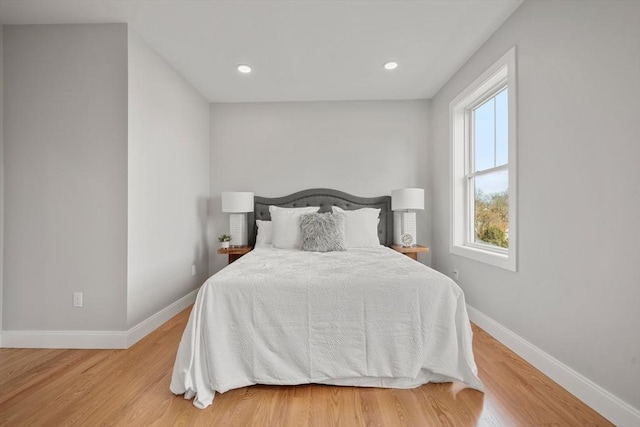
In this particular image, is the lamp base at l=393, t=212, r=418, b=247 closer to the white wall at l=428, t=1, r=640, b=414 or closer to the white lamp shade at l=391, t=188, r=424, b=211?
the white lamp shade at l=391, t=188, r=424, b=211

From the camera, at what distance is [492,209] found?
9.27ft

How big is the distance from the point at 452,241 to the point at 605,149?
1.90 m

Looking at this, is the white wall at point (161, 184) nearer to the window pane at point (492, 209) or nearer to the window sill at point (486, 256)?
the window sill at point (486, 256)

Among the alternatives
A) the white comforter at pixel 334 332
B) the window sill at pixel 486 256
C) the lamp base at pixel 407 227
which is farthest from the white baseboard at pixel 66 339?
the window sill at pixel 486 256

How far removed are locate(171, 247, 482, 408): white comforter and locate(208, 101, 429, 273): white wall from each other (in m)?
2.30

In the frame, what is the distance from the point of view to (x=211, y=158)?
3.98 m

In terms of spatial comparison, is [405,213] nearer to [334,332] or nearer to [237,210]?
[237,210]

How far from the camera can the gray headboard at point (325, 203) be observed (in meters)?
3.83

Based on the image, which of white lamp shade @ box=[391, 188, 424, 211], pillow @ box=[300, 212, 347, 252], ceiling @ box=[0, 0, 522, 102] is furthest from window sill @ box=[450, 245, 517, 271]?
ceiling @ box=[0, 0, 522, 102]

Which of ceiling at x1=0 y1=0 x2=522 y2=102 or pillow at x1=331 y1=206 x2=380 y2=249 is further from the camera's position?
pillow at x1=331 y1=206 x2=380 y2=249

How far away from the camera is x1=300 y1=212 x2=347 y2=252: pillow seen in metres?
3.00

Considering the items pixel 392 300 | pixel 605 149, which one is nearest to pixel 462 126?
pixel 605 149

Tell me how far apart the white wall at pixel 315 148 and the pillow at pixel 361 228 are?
1.66 feet

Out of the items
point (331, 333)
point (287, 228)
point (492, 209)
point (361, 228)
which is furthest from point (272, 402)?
point (492, 209)
